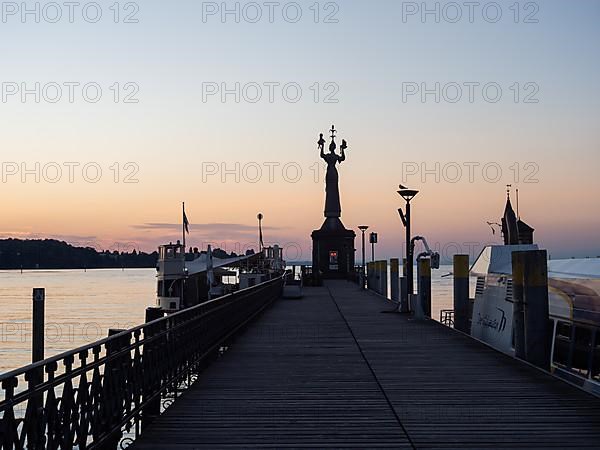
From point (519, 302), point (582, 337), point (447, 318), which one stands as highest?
point (519, 302)

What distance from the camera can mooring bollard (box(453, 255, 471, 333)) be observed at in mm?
21656

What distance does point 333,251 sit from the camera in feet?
200

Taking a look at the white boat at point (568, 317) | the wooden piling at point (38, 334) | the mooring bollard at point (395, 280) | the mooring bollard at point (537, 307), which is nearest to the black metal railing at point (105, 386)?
the mooring bollard at point (537, 307)

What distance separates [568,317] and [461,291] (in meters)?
8.54

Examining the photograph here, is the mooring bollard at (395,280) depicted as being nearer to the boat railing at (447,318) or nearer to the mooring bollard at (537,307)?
the boat railing at (447,318)

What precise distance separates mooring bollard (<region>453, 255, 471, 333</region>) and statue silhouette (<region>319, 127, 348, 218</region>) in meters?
40.5

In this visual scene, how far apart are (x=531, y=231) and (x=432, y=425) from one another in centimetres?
4871

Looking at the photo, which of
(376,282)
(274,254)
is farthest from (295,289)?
(274,254)

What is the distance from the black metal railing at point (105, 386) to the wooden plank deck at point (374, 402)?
32cm

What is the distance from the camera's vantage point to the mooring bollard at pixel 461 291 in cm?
2166

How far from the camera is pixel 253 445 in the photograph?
7.40 metres

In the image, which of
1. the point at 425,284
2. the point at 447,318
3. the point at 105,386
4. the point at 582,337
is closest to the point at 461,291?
the point at 425,284

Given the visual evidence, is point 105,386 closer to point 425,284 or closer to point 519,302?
point 519,302

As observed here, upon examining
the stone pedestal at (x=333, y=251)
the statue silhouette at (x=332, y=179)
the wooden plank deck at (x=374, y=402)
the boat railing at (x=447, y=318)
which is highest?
the statue silhouette at (x=332, y=179)
